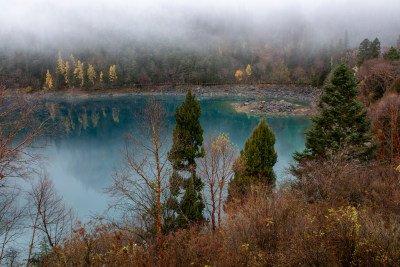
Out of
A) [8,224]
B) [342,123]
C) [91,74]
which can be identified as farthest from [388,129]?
[91,74]

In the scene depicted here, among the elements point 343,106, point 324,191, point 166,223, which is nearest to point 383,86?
point 343,106

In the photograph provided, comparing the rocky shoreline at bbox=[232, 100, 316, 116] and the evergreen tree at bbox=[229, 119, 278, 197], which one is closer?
the evergreen tree at bbox=[229, 119, 278, 197]

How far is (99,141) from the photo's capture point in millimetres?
36656

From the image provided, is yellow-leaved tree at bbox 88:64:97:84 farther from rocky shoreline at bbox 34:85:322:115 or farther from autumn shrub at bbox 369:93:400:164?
autumn shrub at bbox 369:93:400:164

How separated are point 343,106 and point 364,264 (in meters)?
12.6

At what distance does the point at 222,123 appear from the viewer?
4553cm

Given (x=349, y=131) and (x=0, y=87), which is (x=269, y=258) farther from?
(x=349, y=131)

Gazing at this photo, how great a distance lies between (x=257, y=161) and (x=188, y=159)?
4.92m

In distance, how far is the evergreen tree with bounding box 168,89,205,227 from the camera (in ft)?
45.4

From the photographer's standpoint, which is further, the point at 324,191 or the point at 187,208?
the point at 187,208

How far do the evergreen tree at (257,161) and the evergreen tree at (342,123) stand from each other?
2770 millimetres

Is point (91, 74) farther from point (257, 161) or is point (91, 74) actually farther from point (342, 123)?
point (342, 123)

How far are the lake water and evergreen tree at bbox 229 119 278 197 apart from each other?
2996 mm

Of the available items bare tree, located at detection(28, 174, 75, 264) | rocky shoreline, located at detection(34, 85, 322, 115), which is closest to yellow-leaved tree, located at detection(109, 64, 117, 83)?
rocky shoreline, located at detection(34, 85, 322, 115)
